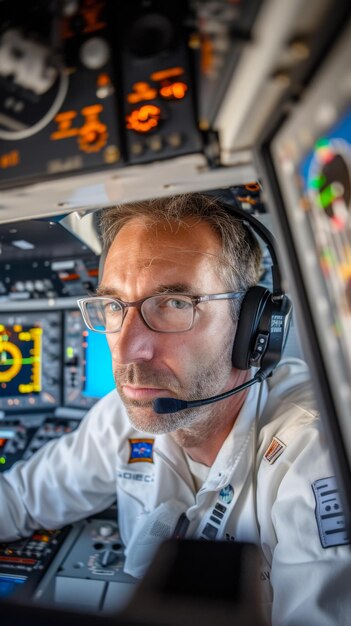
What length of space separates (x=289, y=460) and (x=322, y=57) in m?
0.89

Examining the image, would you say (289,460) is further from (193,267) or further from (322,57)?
(322,57)

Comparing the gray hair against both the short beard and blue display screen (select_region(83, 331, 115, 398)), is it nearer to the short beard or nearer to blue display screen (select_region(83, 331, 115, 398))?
the short beard

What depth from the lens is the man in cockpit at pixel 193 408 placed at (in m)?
1.09

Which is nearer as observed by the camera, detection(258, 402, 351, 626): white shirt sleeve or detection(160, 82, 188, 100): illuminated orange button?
detection(160, 82, 188, 100): illuminated orange button

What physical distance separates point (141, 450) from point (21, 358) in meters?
1.19

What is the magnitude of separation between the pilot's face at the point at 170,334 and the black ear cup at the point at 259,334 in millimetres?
49

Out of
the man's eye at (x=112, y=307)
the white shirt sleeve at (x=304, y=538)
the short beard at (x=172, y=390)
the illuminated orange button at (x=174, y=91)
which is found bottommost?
the white shirt sleeve at (x=304, y=538)

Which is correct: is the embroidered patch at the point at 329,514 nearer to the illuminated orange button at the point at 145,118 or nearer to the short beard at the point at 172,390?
the short beard at the point at 172,390

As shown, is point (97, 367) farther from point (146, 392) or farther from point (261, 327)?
point (261, 327)

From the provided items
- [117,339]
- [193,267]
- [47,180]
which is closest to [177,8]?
[47,180]

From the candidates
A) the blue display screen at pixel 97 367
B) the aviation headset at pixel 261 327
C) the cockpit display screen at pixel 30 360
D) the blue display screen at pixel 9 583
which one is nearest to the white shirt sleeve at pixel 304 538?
the aviation headset at pixel 261 327

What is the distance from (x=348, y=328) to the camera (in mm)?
511

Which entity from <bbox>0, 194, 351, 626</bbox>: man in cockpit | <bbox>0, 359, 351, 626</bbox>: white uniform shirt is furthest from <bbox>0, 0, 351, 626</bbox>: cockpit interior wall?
<bbox>0, 194, 351, 626</bbox>: man in cockpit

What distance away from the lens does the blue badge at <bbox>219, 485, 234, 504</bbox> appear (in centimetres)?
119
